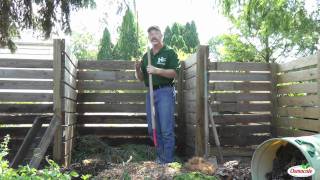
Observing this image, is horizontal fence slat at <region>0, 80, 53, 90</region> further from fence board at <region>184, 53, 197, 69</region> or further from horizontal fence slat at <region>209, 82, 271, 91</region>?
horizontal fence slat at <region>209, 82, 271, 91</region>

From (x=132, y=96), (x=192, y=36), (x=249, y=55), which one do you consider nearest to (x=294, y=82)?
(x=132, y=96)

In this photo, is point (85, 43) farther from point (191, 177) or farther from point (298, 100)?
point (191, 177)

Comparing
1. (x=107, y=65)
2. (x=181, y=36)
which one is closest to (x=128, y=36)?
(x=107, y=65)

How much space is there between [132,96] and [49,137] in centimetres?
218

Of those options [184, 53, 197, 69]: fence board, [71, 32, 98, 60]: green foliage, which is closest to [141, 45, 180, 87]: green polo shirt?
[184, 53, 197, 69]: fence board

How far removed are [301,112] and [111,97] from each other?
8.61ft

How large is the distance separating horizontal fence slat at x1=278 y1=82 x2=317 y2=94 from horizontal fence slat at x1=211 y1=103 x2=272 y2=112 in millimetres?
308

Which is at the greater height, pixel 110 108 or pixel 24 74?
pixel 24 74

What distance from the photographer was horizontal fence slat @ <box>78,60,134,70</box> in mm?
6657

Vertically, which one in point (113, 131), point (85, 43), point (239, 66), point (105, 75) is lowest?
point (113, 131)

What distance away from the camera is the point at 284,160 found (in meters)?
3.50

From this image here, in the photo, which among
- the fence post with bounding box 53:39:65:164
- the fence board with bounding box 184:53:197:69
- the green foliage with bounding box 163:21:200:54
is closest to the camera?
the fence post with bounding box 53:39:65:164

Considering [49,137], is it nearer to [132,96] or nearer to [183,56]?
[132,96]

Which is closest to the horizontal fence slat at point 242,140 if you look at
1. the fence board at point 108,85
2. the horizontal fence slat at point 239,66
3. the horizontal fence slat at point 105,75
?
the horizontal fence slat at point 239,66
